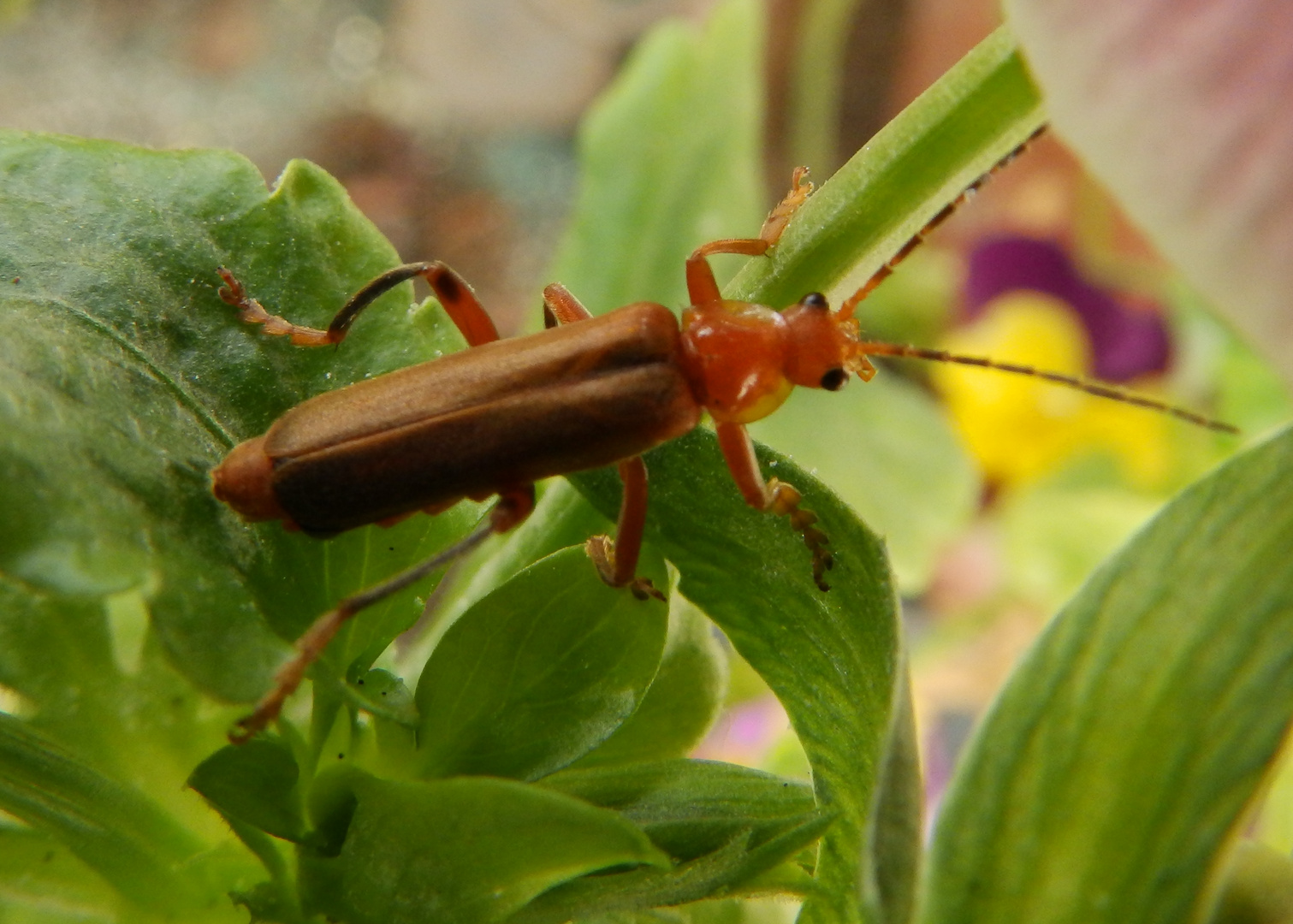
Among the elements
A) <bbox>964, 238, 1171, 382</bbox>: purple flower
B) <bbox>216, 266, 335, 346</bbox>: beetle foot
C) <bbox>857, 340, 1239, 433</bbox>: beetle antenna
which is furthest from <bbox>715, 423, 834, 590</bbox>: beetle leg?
<bbox>964, 238, 1171, 382</bbox>: purple flower

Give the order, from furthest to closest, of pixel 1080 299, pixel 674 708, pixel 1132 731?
pixel 1080 299 < pixel 674 708 < pixel 1132 731

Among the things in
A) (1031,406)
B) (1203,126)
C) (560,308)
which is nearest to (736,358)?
(560,308)

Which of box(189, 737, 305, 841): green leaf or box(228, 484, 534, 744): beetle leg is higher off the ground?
box(228, 484, 534, 744): beetle leg

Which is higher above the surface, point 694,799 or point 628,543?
point 628,543

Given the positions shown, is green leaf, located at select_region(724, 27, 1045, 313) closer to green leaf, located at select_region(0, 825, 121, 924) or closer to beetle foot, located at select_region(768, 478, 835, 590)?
beetle foot, located at select_region(768, 478, 835, 590)

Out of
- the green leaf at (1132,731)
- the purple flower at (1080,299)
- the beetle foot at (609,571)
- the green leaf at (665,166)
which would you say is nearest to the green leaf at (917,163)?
the beetle foot at (609,571)

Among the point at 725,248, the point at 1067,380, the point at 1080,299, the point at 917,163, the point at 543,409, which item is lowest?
the point at 917,163

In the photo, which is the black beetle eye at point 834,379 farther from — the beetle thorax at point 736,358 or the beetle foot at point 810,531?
the beetle foot at point 810,531

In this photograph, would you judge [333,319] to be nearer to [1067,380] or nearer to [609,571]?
[609,571]
